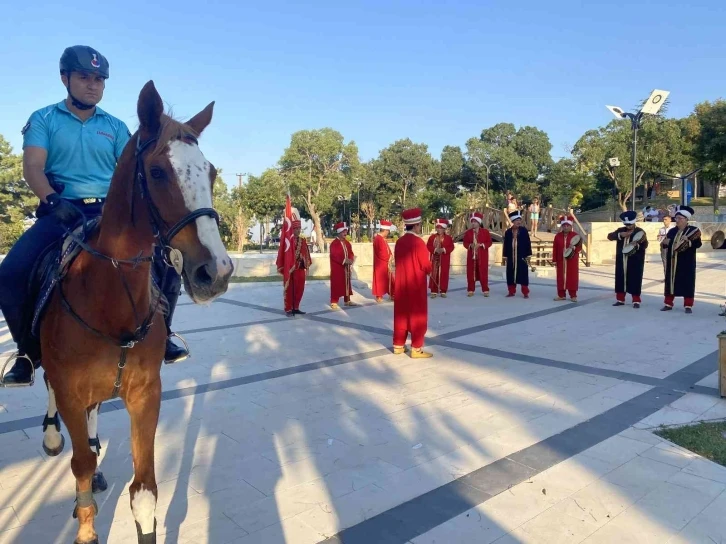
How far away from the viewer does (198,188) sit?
7.12 feet

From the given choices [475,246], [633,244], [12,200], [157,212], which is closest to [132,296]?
[157,212]

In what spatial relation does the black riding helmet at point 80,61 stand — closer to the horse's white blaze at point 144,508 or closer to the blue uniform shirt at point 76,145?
the blue uniform shirt at point 76,145

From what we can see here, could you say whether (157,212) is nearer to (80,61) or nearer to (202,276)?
(202,276)

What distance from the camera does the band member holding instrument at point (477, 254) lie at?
1470 centimetres

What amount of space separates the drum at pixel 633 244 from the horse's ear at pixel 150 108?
11728 millimetres

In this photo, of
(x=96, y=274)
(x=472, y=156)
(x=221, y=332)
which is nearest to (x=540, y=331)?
(x=221, y=332)

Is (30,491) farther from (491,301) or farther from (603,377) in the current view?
(491,301)

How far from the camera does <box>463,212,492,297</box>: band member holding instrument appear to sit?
1470 cm

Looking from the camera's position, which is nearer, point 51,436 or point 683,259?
point 51,436

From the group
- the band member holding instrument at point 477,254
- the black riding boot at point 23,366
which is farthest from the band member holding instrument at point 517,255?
the black riding boot at point 23,366

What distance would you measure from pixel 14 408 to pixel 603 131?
50.9 meters

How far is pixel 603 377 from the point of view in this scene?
6727 millimetres

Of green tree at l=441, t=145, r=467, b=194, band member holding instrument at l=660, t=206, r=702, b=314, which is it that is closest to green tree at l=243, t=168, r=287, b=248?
green tree at l=441, t=145, r=467, b=194

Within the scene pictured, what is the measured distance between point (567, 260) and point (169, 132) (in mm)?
12386
